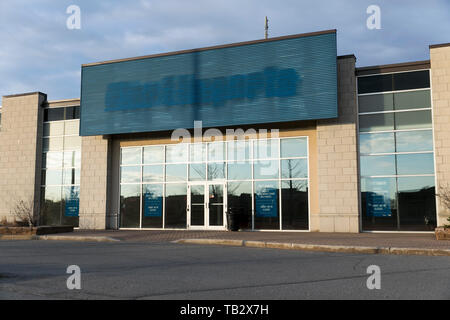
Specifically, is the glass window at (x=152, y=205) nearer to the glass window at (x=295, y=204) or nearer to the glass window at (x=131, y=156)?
the glass window at (x=131, y=156)

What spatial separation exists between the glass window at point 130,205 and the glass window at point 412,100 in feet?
44.1

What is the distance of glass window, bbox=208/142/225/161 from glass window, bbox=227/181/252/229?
1.43 m

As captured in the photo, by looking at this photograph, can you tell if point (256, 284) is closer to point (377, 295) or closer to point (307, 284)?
point (307, 284)

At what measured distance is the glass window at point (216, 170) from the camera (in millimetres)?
22031

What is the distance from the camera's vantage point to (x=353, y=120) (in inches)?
781

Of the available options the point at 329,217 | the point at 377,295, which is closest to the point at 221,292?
the point at 377,295

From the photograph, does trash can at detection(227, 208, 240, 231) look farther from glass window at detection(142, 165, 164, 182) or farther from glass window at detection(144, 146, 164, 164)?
glass window at detection(144, 146, 164, 164)

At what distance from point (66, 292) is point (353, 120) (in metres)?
15.8

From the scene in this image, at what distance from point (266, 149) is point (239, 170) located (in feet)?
5.49

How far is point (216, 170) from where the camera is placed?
72.7 ft

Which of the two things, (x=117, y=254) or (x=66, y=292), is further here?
(x=117, y=254)

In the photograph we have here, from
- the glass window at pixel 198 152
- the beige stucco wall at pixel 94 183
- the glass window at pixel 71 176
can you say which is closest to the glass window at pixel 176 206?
the glass window at pixel 198 152

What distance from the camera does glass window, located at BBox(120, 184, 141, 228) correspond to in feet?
76.9

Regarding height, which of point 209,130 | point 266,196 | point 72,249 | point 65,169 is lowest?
point 72,249
